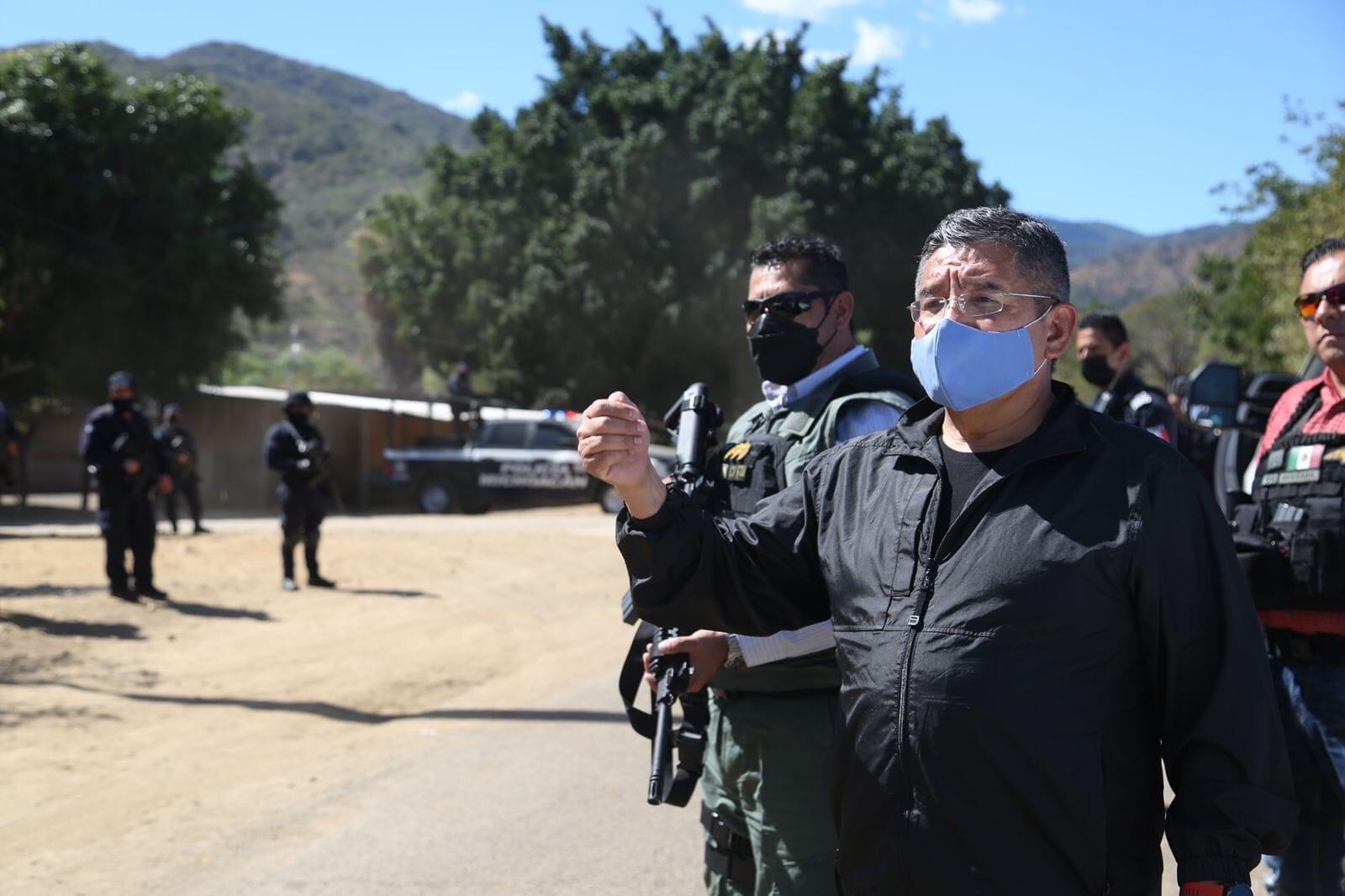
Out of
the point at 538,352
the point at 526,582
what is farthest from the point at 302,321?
the point at 526,582

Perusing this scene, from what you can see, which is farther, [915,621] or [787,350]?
[787,350]

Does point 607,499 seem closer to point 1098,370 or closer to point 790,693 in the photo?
point 1098,370

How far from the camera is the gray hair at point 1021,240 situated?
2.37m

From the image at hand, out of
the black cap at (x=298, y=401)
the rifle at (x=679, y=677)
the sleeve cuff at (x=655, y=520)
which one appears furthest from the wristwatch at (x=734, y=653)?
the black cap at (x=298, y=401)

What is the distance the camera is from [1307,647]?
3.55 m

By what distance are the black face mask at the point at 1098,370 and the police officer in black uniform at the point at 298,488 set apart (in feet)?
29.0

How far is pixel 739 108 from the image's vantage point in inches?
1304

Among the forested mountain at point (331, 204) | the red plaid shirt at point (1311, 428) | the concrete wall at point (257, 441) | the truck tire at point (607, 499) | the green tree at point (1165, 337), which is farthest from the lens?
the forested mountain at point (331, 204)

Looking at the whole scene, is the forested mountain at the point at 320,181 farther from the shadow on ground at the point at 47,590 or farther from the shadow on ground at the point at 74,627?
the shadow on ground at the point at 74,627

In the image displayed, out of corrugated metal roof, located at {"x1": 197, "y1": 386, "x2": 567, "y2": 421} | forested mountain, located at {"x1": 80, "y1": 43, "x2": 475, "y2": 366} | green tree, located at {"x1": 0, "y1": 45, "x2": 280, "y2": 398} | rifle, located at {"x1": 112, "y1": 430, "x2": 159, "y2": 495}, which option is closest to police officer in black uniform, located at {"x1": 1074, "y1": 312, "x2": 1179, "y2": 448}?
rifle, located at {"x1": 112, "y1": 430, "x2": 159, "y2": 495}

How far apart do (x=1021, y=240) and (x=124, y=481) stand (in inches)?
431

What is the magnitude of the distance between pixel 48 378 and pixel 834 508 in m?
27.8

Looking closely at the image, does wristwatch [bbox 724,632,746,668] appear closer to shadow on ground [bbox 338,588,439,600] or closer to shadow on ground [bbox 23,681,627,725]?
shadow on ground [bbox 23,681,627,725]

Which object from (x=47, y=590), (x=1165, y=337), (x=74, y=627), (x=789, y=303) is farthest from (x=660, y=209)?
(x=1165, y=337)
